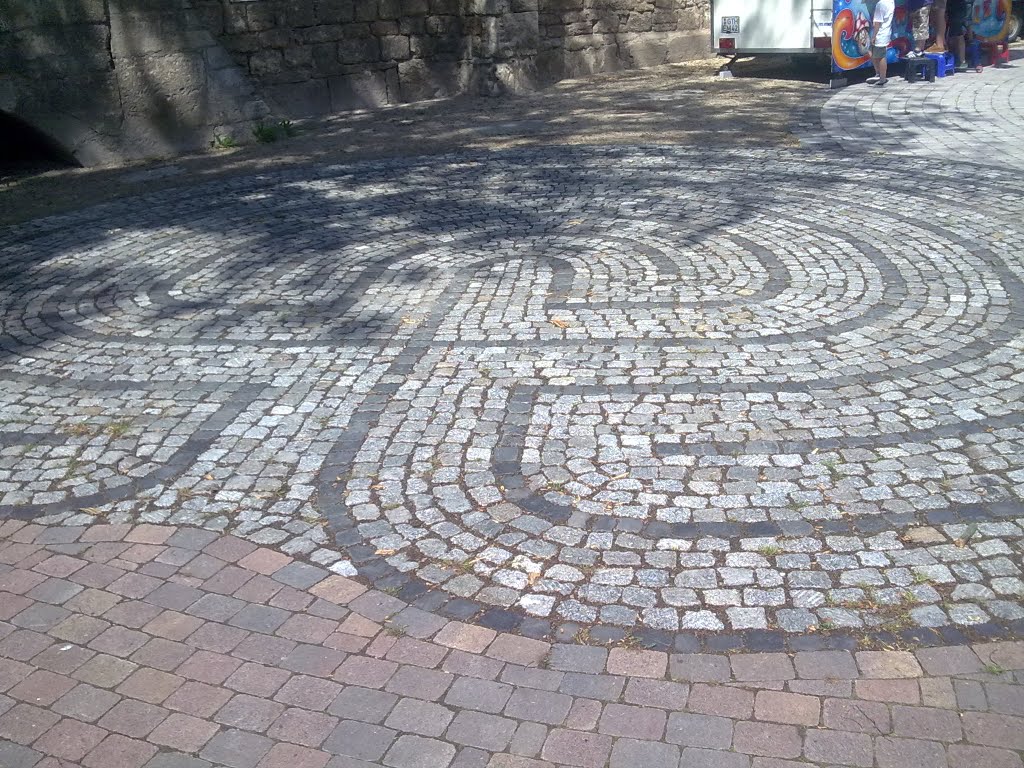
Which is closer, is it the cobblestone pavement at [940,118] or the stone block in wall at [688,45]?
the cobblestone pavement at [940,118]

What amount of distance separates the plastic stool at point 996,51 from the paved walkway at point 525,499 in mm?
8979

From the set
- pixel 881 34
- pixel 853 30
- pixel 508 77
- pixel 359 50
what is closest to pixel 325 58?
pixel 359 50

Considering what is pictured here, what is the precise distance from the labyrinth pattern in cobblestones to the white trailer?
256 inches

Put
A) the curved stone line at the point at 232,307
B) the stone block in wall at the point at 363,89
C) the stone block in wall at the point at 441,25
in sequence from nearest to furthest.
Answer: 1. the curved stone line at the point at 232,307
2. the stone block in wall at the point at 363,89
3. the stone block in wall at the point at 441,25

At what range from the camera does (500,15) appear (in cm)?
1559

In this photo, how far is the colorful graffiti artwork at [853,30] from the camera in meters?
14.9

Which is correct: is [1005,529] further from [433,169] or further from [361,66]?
[361,66]

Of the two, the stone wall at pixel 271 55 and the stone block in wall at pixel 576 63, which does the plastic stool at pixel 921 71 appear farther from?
the stone block in wall at pixel 576 63

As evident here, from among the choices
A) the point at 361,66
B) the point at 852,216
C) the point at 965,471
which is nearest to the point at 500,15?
the point at 361,66

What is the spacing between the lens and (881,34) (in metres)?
14.5

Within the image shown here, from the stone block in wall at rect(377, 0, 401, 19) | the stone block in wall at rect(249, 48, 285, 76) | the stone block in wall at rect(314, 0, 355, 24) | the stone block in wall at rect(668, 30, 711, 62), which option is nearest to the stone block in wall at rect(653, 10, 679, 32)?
the stone block in wall at rect(668, 30, 711, 62)

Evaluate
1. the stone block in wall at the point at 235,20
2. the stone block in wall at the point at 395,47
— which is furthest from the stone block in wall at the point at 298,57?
the stone block in wall at the point at 395,47

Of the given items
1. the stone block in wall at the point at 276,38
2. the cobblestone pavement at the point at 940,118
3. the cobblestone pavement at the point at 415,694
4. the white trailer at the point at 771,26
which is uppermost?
the stone block in wall at the point at 276,38

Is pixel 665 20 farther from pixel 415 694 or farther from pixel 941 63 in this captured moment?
pixel 415 694
